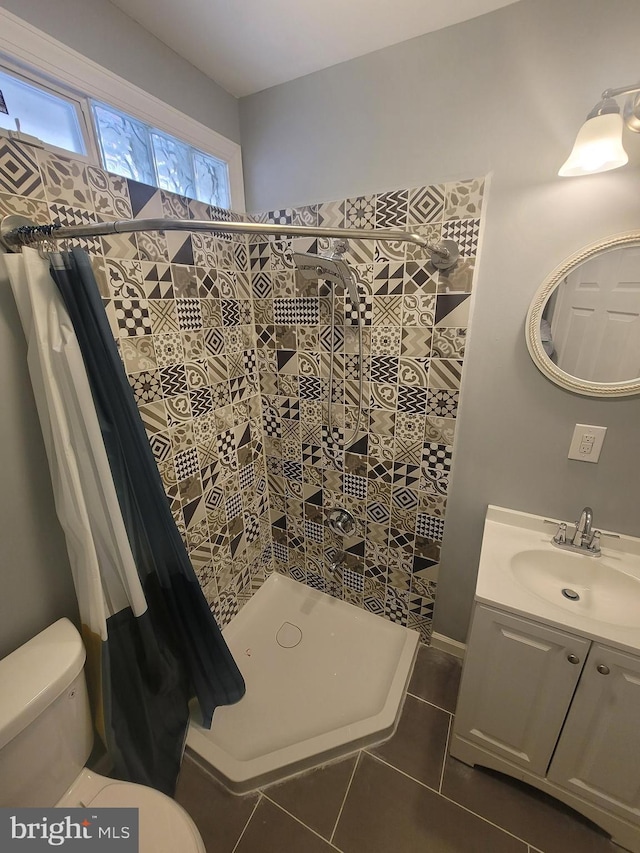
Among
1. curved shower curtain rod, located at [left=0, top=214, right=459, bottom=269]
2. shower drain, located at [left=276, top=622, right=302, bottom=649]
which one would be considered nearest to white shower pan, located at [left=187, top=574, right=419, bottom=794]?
shower drain, located at [left=276, top=622, right=302, bottom=649]

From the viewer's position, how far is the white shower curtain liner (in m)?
0.90

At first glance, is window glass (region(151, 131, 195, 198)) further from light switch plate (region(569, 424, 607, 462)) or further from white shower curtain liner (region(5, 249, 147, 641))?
light switch plate (region(569, 424, 607, 462))

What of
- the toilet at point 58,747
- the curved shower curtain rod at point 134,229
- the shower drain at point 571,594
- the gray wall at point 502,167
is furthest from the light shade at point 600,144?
the toilet at point 58,747

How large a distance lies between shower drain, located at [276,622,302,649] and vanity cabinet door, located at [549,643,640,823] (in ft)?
3.71

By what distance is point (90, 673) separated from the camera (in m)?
1.15

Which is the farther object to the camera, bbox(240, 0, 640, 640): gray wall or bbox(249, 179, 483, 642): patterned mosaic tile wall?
bbox(249, 179, 483, 642): patterned mosaic tile wall

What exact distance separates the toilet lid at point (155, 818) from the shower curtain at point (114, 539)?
0.18m

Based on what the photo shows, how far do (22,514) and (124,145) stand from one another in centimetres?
129

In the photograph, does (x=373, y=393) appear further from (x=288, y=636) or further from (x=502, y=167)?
(x=288, y=636)

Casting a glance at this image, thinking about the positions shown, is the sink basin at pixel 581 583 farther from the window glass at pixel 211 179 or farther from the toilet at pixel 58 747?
the window glass at pixel 211 179

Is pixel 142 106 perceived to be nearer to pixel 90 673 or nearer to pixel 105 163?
pixel 105 163

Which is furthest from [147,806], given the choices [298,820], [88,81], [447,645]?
[88,81]

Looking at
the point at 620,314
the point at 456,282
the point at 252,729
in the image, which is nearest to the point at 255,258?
the point at 456,282

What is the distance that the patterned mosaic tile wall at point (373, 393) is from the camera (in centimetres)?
131
